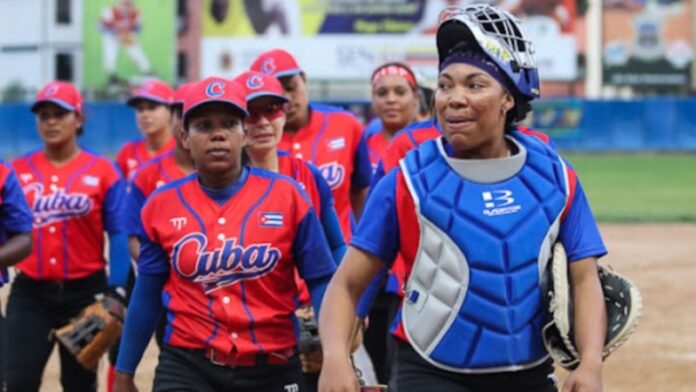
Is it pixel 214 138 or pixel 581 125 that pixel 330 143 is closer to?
pixel 214 138

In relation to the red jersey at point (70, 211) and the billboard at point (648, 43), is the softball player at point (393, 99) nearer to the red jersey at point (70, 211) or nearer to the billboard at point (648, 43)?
the red jersey at point (70, 211)

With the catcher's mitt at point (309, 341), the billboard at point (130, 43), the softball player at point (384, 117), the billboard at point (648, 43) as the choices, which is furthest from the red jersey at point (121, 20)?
the catcher's mitt at point (309, 341)

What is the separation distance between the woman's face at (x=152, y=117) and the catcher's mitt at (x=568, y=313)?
20.4 ft

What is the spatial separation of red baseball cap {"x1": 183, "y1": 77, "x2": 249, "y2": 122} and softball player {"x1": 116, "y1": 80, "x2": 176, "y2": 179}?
14.9 ft

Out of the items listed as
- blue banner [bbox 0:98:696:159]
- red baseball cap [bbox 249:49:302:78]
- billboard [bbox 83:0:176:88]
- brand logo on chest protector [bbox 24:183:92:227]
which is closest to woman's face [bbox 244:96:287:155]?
red baseball cap [bbox 249:49:302:78]

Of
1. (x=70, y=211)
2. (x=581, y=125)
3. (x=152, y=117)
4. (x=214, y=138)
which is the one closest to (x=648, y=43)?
(x=581, y=125)

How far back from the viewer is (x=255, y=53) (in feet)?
172

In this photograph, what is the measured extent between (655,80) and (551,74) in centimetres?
411

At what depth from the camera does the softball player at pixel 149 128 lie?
33.5 ft

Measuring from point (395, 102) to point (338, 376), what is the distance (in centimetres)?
499

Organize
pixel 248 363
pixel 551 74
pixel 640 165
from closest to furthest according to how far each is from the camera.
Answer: pixel 248 363 < pixel 640 165 < pixel 551 74

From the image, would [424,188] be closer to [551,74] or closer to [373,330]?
[373,330]

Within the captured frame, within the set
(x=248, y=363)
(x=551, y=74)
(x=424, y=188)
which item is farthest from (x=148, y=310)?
(x=551, y=74)

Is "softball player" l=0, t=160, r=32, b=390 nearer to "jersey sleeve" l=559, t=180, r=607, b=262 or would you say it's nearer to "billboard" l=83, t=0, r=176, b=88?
"jersey sleeve" l=559, t=180, r=607, b=262
